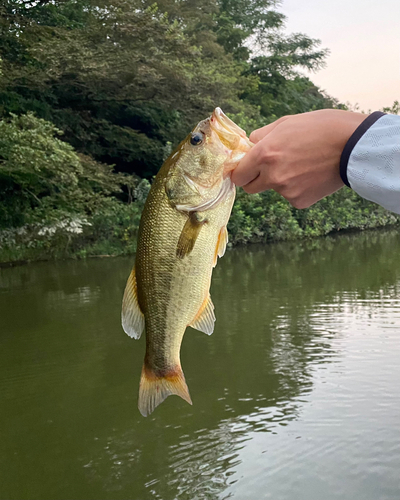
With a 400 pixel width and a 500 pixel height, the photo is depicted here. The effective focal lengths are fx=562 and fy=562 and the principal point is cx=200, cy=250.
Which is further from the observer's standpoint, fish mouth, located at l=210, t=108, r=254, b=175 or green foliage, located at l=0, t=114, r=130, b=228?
green foliage, located at l=0, t=114, r=130, b=228

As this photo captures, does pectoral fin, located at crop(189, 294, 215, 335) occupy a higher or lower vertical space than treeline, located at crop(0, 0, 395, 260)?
lower

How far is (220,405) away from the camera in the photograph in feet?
15.7

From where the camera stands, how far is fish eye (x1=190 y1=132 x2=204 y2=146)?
1555 mm

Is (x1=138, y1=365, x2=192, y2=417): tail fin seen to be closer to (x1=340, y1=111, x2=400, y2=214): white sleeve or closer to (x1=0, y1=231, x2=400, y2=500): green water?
(x1=340, y1=111, x2=400, y2=214): white sleeve

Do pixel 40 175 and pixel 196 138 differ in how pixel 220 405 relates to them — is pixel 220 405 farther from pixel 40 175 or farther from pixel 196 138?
pixel 40 175

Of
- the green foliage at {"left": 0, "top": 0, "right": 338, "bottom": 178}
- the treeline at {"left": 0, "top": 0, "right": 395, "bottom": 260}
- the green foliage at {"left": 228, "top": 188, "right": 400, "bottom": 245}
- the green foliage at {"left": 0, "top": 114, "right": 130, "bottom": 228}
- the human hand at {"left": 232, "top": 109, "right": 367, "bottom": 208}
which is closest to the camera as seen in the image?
the human hand at {"left": 232, "top": 109, "right": 367, "bottom": 208}

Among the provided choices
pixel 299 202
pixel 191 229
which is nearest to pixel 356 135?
pixel 299 202

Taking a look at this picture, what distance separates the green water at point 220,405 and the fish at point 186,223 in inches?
87.0

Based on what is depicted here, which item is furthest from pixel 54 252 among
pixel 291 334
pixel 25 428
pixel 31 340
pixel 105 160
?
pixel 25 428

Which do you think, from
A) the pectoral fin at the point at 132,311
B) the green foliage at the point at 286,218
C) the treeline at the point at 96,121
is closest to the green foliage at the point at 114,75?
the treeline at the point at 96,121

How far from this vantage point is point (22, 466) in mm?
3920

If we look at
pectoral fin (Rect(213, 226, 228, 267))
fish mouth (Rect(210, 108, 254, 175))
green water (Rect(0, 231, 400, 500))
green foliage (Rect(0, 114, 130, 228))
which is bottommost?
green water (Rect(0, 231, 400, 500))

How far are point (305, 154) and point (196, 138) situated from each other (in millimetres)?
452

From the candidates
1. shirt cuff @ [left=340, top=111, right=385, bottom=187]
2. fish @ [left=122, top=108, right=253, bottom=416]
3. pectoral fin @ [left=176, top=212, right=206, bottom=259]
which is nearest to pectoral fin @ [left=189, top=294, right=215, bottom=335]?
fish @ [left=122, top=108, right=253, bottom=416]
